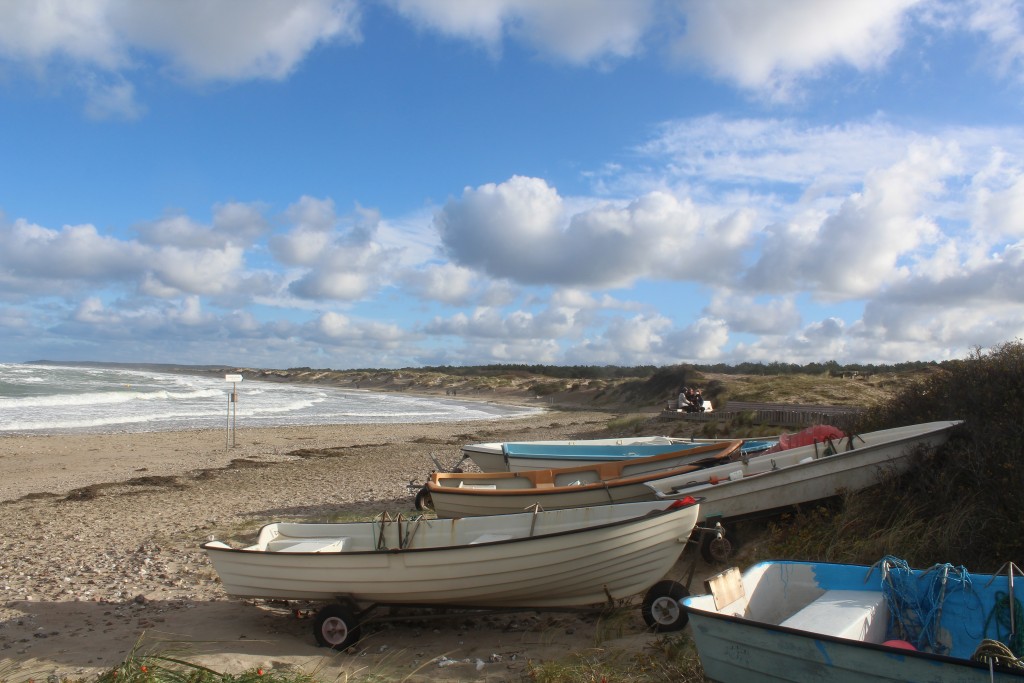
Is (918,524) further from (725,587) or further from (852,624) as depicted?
(725,587)

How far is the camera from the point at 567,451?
15.1m

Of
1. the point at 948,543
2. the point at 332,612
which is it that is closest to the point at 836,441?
the point at 948,543

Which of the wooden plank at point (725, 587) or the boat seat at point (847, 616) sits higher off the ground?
the wooden plank at point (725, 587)

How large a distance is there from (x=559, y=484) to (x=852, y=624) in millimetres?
7196

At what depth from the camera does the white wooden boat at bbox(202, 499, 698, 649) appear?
6496 millimetres

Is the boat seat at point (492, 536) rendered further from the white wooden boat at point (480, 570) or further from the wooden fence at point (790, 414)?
the wooden fence at point (790, 414)

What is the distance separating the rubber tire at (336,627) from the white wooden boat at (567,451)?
715cm

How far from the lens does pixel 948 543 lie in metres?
6.80

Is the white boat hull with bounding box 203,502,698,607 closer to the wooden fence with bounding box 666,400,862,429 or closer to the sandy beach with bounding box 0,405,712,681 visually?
the sandy beach with bounding box 0,405,712,681

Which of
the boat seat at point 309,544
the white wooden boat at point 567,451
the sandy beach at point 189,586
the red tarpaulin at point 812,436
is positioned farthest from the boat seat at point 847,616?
the white wooden boat at point 567,451

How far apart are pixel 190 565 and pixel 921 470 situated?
920 centimetres

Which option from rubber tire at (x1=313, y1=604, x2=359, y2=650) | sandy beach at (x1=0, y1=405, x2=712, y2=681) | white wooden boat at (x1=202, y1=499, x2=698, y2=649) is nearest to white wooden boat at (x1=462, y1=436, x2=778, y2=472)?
sandy beach at (x1=0, y1=405, x2=712, y2=681)

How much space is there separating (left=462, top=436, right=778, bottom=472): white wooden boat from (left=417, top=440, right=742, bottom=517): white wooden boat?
1.35 meters

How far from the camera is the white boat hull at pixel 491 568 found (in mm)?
6496
